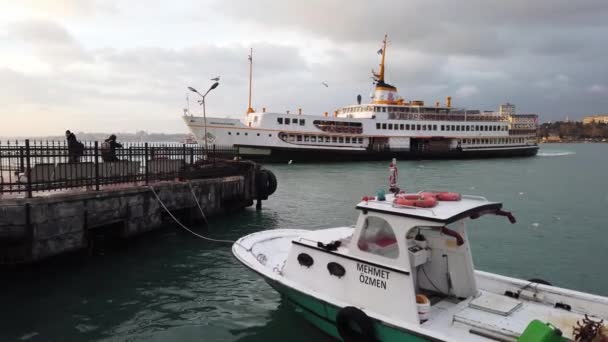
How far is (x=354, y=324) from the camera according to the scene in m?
6.49

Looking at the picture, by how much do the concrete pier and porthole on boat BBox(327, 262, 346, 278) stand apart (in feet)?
25.8

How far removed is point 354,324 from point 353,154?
4970 centimetres

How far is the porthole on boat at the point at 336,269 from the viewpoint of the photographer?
6.96 meters

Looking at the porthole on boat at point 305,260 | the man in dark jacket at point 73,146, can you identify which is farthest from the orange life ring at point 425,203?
the man in dark jacket at point 73,146

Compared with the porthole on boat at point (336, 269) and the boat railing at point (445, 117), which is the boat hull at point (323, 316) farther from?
the boat railing at point (445, 117)

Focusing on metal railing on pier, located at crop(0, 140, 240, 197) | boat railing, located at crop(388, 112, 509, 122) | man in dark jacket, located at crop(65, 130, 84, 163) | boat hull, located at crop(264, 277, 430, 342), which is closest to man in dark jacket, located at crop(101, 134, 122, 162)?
metal railing on pier, located at crop(0, 140, 240, 197)

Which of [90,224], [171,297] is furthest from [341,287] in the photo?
[90,224]

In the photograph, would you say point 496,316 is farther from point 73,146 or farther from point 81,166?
point 73,146

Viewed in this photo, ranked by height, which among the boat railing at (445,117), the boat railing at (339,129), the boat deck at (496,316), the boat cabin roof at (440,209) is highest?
the boat railing at (445,117)

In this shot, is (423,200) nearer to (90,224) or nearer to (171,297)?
(171,297)

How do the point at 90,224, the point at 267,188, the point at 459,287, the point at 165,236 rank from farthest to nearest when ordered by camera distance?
the point at 267,188 → the point at 165,236 → the point at 90,224 → the point at 459,287

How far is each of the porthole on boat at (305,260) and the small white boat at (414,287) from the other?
0.02 metres

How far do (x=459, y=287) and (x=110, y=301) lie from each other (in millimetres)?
7325

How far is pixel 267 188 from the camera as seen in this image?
824 inches
